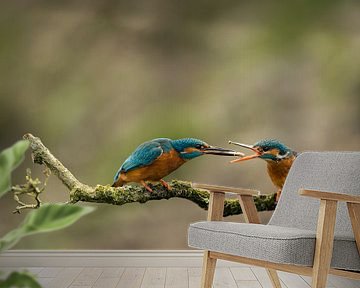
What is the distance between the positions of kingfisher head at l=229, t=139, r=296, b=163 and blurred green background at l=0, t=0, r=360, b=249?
0.06 meters

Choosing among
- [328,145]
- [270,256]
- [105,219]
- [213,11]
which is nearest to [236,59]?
[213,11]

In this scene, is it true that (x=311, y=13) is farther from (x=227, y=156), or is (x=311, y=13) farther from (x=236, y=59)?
(x=227, y=156)

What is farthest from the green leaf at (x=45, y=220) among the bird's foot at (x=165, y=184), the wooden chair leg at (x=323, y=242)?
the bird's foot at (x=165, y=184)

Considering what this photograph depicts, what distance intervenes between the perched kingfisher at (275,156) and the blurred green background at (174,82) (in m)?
0.06

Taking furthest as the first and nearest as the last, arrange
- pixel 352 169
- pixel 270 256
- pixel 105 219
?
pixel 105 219 < pixel 352 169 < pixel 270 256

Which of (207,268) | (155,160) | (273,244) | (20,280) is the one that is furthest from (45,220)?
(155,160)

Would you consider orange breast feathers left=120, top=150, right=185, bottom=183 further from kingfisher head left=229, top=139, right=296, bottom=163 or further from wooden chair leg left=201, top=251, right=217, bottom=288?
wooden chair leg left=201, top=251, right=217, bottom=288

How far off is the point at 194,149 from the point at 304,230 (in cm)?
173

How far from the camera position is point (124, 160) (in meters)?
4.14

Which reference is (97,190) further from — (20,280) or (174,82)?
(20,280)

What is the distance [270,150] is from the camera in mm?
4199

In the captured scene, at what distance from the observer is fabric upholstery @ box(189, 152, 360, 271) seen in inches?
88.5

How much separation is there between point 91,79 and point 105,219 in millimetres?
1020

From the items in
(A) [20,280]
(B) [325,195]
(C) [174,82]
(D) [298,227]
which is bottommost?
(D) [298,227]
